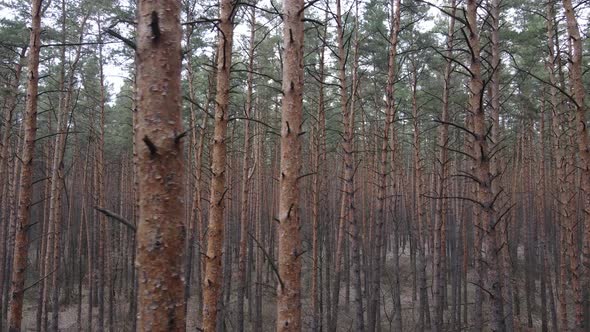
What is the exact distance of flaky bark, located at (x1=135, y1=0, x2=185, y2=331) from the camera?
1904 millimetres

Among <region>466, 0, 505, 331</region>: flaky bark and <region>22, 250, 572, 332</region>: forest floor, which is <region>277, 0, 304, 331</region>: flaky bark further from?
<region>22, 250, 572, 332</region>: forest floor

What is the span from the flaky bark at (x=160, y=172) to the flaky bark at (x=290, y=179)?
1805 mm

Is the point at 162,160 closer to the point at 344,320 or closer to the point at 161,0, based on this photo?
the point at 161,0

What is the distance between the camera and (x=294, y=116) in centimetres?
391

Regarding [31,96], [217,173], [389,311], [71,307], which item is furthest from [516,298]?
[71,307]

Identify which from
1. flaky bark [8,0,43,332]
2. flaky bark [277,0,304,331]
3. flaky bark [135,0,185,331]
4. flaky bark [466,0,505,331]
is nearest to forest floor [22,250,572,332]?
flaky bark [466,0,505,331]

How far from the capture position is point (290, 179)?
12.5 ft

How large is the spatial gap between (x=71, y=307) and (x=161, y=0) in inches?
791

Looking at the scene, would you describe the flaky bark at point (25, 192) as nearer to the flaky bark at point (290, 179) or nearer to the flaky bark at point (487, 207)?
the flaky bark at point (290, 179)

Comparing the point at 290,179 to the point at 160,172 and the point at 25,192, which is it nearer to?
the point at 160,172

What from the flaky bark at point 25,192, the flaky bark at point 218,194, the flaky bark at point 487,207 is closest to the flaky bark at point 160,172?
the flaky bark at point 218,194

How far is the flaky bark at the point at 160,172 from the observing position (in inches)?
75.0

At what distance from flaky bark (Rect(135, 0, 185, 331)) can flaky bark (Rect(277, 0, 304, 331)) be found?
1805mm

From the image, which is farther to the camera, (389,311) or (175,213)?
(389,311)
